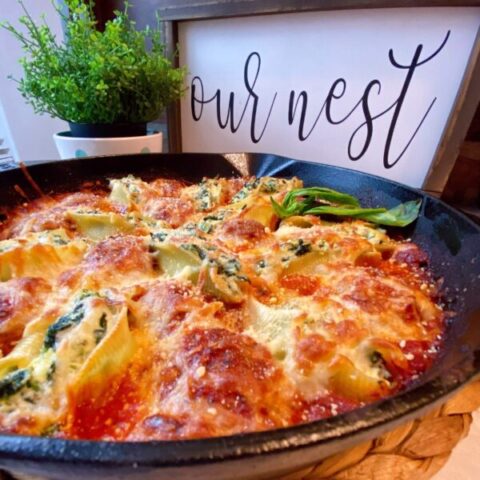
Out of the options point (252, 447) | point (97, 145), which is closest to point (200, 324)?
point (252, 447)

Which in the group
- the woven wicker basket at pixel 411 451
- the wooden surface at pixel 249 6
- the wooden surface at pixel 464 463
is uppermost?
the wooden surface at pixel 249 6

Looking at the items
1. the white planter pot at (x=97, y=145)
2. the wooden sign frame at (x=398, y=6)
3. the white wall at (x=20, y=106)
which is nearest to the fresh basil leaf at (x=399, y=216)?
the wooden sign frame at (x=398, y=6)

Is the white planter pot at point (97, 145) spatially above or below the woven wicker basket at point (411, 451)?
above

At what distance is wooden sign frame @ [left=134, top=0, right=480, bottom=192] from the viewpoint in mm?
1270

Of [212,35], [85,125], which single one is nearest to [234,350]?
[85,125]

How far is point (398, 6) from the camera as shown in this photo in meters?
1.31

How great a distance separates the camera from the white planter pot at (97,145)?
1588 mm

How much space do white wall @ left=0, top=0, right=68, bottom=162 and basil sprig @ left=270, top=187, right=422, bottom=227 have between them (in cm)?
207

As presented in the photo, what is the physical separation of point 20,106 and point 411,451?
9.17ft

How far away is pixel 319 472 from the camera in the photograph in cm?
66

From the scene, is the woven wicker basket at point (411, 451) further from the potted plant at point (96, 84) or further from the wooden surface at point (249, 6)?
the potted plant at point (96, 84)

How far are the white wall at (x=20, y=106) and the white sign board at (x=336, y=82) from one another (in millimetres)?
1212

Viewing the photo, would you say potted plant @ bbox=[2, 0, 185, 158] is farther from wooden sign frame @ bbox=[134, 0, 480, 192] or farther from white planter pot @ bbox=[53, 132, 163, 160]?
wooden sign frame @ bbox=[134, 0, 480, 192]

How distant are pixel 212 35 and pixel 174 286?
139 centimetres
